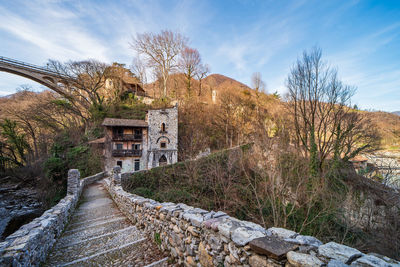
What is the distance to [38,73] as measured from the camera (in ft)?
63.9

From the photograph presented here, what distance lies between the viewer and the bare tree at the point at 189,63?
25.0 meters

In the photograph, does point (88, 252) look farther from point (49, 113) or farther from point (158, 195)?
point (49, 113)

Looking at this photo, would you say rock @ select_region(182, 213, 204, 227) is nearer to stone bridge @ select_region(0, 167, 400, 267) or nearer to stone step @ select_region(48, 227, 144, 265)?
stone bridge @ select_region(0, 167, 400, 267)

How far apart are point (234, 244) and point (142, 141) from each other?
740 inches

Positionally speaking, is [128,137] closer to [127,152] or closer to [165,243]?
[127,152]

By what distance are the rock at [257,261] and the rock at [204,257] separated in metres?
0.82

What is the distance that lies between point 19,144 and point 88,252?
21.0 meters

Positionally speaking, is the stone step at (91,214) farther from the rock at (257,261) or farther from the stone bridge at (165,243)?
the rock at (257,261)

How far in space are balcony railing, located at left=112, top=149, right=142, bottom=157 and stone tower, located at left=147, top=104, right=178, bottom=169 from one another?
1.07 meters

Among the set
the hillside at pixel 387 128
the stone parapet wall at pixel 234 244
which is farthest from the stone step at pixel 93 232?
the hillside at pixel 387 128

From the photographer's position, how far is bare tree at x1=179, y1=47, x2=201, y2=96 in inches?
982

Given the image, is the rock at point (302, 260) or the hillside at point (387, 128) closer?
the rock at point (302, 260)

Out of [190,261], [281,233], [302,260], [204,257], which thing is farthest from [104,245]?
[302,260]

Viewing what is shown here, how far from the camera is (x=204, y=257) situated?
262cm
